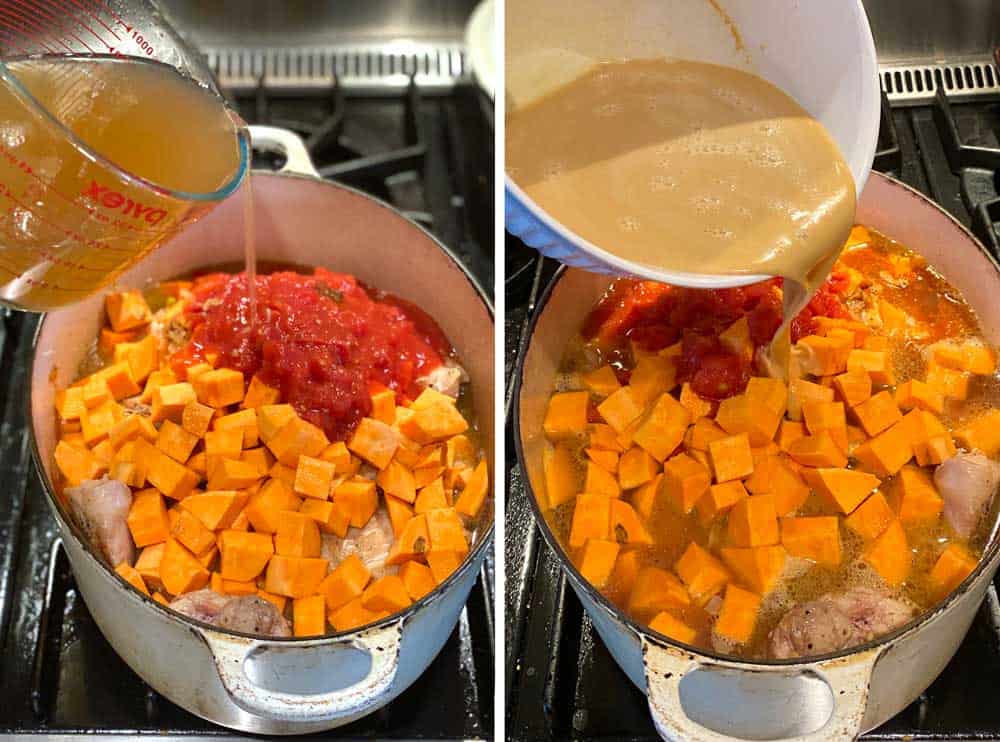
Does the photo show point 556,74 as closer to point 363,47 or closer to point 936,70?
point 936,70

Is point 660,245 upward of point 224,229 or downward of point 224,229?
upward

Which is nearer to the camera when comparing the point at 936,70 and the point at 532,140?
the point at 532,140

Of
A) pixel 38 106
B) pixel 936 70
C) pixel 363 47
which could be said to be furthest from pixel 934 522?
pixel 363 47

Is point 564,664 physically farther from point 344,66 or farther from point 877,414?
point 344,66

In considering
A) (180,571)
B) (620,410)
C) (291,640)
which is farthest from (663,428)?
(180,571)

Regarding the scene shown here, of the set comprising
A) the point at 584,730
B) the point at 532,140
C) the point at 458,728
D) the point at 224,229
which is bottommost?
the point at 458,728

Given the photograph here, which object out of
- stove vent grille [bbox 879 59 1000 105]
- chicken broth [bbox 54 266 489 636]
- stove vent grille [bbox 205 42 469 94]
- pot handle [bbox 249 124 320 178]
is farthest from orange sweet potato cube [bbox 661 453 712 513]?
Result: stove vent grille [bbox 205 42 469 94]

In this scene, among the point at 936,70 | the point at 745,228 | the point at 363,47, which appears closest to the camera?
the point at 745,228
